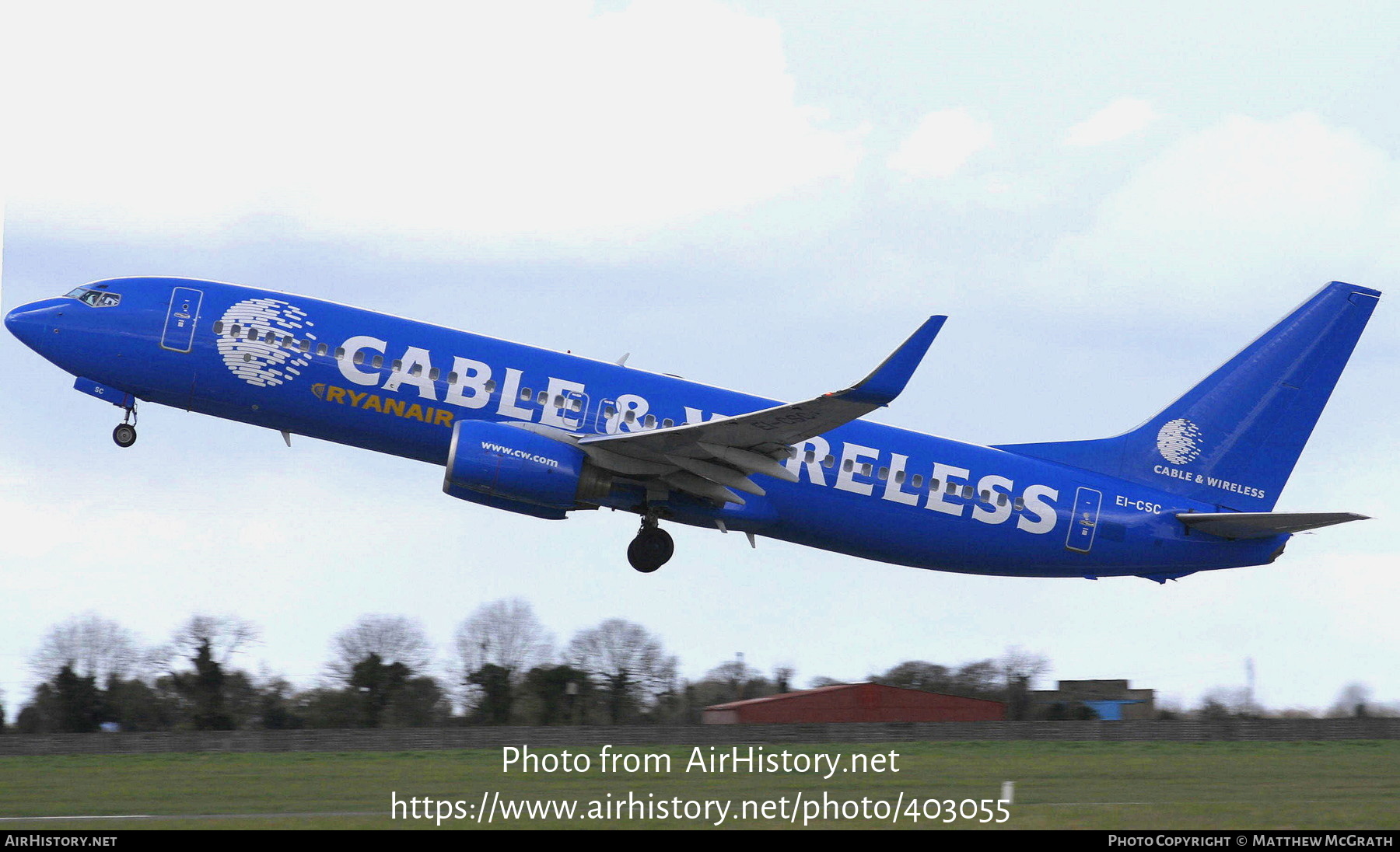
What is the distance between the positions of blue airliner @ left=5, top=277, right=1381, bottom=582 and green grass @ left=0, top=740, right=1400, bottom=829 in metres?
4.41

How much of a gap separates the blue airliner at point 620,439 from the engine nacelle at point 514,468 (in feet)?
0.12

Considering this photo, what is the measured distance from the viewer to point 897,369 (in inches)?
997

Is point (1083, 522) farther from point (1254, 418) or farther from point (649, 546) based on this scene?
point (649, 546)

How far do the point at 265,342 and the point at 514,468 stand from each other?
5.61 metres

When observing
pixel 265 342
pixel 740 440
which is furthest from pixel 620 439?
pixel 265 342

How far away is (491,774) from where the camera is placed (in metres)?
24.0

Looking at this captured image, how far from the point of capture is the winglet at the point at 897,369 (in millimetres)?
25203

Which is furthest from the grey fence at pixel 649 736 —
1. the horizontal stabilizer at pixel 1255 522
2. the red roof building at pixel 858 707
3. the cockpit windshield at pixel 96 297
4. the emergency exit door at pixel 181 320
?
the cockpit windshield at pixel 96 297

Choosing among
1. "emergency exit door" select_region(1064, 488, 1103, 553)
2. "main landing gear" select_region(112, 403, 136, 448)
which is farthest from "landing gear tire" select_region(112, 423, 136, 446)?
"emergency exit door" select_region(1064, 488, 1103, 553)

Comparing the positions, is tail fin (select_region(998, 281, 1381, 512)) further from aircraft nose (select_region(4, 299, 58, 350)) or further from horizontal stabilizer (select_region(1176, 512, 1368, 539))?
aircraft nose (select_region(4, 299, 58, 350))

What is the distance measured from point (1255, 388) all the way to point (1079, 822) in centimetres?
1850

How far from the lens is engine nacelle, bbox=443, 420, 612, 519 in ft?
89.5

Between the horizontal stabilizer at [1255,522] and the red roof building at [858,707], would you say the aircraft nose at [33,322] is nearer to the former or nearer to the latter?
the red roof building at [858,707]
